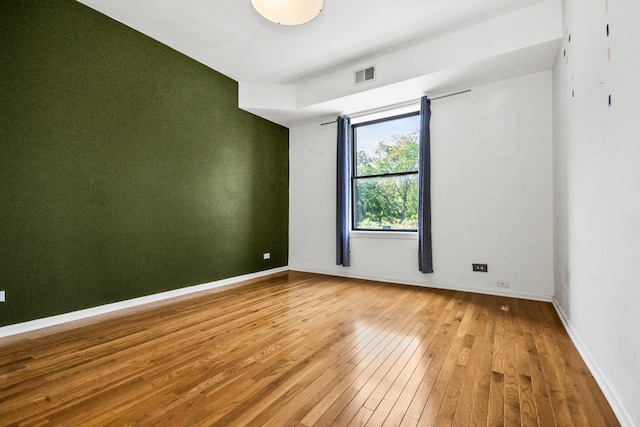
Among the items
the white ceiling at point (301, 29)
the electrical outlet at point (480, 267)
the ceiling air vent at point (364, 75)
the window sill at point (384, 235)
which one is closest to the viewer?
the white ceiling at point (301, 29)

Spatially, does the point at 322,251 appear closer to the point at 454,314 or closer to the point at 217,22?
the point at 454,314

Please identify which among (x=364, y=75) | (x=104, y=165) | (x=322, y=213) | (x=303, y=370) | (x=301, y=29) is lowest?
(x=303, y=370)

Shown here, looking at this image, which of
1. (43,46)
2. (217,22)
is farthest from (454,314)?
(43,46)

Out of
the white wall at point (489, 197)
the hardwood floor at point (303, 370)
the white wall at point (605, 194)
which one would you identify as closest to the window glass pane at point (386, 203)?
the white wall at point (489, 197)

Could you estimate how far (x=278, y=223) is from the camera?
5379 mm

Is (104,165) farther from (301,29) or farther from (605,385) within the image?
(605,385)

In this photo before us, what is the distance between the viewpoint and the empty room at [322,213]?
1.52 meters

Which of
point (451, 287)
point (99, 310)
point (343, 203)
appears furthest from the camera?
point (343, 203)

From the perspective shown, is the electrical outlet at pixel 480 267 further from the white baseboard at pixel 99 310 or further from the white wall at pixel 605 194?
the white baseboard at pixel 99 310

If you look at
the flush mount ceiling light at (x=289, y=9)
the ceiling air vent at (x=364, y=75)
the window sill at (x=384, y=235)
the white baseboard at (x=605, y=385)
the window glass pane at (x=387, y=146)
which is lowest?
the white baseboard at (x=605, y=385)

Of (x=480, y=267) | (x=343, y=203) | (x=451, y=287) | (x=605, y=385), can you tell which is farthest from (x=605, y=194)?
(x=343, y=203)

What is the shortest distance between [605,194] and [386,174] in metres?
3.13

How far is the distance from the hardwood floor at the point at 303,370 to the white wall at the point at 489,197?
705 mm

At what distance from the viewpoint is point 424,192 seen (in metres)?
4.05
